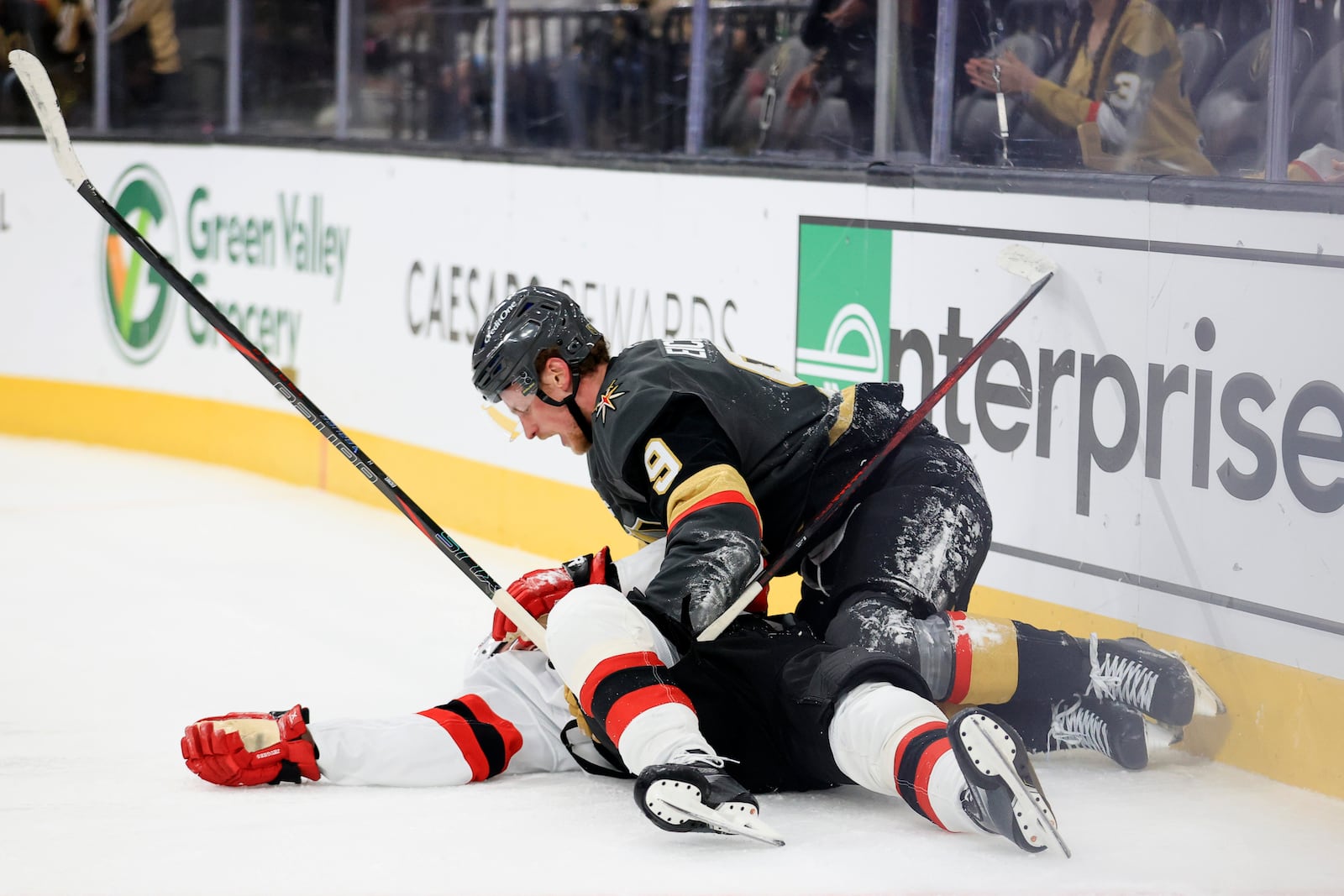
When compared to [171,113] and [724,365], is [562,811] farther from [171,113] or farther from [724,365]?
[171,113]

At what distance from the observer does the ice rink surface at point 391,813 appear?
259cm

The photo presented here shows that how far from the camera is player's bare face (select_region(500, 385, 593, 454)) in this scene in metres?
3.12

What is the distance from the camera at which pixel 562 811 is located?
9.59ft

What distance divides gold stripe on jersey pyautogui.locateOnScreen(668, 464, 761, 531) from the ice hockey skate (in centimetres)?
41

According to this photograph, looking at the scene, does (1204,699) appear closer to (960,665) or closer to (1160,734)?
(1160,734)

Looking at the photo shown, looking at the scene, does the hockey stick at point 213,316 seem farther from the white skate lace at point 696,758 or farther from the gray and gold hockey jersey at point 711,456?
the white skate lace at point 696,758

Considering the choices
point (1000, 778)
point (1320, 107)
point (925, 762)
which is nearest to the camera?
point (1000, 778)

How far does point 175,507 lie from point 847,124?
9.47ft

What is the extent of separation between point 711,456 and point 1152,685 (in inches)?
36.6

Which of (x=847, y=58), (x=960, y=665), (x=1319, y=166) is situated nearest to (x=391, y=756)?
(x=960, y=665)

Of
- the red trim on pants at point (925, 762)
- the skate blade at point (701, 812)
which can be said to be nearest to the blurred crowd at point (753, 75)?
the red trim on pants at point (925, 762)

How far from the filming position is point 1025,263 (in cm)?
364

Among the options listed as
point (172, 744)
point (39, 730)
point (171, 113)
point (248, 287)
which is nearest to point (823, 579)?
point (172, 744)

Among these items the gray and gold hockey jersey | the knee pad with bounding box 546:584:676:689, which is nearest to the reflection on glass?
the gray and gold hockey jersey
